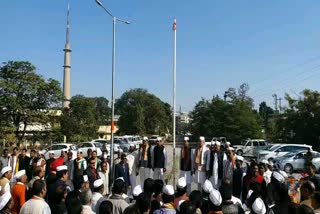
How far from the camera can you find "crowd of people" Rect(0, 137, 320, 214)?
5336mm

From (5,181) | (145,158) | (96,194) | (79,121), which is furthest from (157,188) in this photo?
(79,121)

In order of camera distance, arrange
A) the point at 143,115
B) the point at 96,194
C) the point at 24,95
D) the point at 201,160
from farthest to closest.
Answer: the point at 143,115 < the point at 24,95 < the point at 201,160 < the point at 96,194

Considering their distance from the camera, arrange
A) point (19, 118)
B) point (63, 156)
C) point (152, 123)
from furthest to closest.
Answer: point (152, 123), point (19, 118), point (63, 156)

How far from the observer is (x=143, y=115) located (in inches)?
3110

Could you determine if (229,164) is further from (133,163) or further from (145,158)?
(133,163)

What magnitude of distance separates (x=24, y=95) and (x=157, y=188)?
1240 inches

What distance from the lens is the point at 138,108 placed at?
76.5 meters

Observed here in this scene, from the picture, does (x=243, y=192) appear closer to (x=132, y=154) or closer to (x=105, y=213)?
(x=132, y=154)

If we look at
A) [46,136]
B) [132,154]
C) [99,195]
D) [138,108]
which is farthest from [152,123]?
[99,195]

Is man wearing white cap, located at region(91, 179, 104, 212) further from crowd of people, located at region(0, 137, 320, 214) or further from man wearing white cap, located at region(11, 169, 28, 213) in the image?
man wearing white cap, located at region(11, 169, 28, 213)

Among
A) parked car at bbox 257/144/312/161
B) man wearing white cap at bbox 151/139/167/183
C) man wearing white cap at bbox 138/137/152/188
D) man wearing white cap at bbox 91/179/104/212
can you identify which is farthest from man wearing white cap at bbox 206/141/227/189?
parked car at bbox 257/144/312/161

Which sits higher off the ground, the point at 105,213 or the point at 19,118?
the point at 19,118

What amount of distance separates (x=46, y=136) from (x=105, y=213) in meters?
35.2

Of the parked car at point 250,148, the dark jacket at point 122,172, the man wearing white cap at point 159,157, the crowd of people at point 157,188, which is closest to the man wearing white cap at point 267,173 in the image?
the crowd of people at point 157,188
